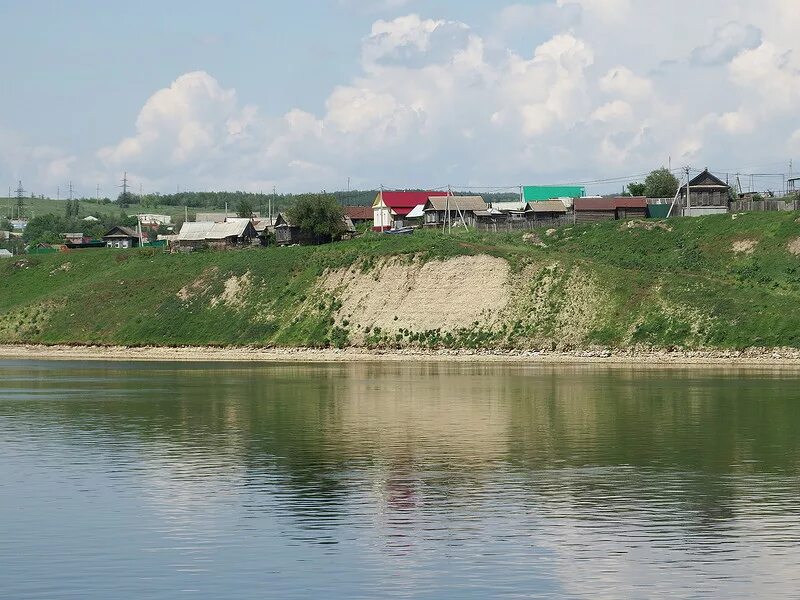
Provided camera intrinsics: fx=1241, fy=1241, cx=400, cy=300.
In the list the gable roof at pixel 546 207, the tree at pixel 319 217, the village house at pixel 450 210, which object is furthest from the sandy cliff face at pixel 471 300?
the gable roof at pixel 546 207

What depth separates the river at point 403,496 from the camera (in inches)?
1147

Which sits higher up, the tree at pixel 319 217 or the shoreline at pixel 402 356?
the tree at pixel 319 217

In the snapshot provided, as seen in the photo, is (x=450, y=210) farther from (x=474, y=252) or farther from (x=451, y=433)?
(x=451, y=433)

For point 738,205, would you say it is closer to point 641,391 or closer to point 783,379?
point 783,379

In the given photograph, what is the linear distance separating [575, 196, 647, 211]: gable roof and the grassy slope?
12029mm

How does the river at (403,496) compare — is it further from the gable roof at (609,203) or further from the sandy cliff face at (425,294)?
the gable roof at (609,203)

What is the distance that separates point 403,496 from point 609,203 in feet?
466

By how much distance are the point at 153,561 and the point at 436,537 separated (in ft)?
25.2

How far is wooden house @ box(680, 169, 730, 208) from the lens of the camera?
558ft

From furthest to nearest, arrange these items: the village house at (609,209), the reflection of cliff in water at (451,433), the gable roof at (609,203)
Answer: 1. the gable roof at (609,203)
2. the village house at (609,209)
3. the reflection of cliff in water at (451,433)

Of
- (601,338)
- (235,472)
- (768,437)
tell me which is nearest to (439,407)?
(768,437)

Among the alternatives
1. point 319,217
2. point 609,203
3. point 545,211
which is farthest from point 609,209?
point 319,217

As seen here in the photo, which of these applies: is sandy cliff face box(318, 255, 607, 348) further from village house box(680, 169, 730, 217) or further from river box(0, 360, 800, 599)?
river box(0, 360, 800, 599)

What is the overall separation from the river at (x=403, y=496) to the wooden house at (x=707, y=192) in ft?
312
